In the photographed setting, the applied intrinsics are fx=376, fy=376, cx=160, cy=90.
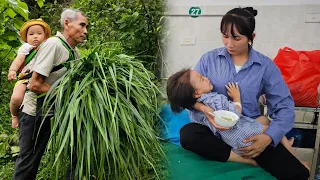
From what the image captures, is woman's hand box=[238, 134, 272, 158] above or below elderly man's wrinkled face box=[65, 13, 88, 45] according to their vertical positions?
below

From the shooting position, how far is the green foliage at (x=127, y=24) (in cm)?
181

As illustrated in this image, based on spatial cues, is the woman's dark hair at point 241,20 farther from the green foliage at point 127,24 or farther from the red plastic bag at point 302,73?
the green foliage at point 127,24

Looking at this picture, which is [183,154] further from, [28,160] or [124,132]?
[28,160]

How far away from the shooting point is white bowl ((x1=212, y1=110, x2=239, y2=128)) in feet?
3.43

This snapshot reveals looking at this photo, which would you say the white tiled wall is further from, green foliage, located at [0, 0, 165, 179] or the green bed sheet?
green foliage, located at [0, 0, 165, 179]

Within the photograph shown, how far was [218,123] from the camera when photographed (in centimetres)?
106

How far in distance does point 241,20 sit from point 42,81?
3.86 ft

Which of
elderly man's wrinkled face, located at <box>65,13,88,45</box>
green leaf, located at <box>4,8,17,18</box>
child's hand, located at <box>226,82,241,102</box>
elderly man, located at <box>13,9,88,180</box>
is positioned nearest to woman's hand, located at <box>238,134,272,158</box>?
child's hand, located at <box>226,82,241,102</box>

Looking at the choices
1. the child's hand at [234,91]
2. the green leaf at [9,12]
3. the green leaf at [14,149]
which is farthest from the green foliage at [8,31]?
the child's hand at [234,91]

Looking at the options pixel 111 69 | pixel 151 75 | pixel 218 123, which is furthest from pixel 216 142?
pixel 111 69

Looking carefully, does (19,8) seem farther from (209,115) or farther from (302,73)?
(302,73)

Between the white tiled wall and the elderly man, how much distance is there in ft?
3.12

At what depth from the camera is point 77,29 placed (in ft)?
6.68

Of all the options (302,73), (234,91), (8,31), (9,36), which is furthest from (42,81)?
(8,31)
